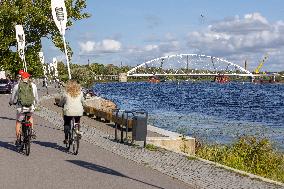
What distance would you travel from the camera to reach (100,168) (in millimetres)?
10492

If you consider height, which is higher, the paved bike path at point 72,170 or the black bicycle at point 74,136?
the black bicycle at point 74,136

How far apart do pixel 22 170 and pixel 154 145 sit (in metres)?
4.92

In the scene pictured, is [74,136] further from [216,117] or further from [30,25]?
[30,25]

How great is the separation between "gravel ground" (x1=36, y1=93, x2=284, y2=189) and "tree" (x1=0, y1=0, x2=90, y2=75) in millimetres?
40624

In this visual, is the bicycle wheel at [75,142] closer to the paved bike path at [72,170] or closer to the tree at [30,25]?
the paved bike path at [72,170]

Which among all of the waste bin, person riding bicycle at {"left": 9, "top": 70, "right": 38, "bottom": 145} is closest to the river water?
the waste bin

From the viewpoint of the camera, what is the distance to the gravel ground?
9.20 meters

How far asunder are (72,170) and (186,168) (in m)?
2.32

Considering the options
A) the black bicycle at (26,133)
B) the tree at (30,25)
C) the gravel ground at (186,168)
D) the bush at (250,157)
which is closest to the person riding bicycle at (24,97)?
the black bicycle at (26,133)

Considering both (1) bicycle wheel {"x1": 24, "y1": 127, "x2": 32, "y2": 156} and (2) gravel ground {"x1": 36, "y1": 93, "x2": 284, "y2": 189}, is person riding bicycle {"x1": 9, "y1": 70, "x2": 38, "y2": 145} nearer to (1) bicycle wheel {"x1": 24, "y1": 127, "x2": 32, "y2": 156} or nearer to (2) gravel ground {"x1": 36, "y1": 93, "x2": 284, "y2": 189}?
(1) bicycle wheel {"x1": 24, "y1": 127, "x2": 32, "y2": 156}

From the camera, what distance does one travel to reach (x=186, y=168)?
1084 centimetres

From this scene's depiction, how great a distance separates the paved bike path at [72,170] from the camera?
883 cm

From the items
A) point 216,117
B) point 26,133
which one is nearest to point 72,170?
point 26,133

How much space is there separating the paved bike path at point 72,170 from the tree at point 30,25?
4150 cm
